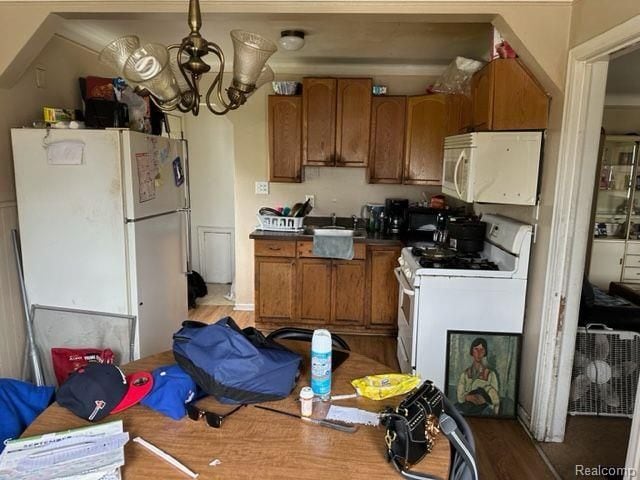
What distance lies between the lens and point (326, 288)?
3.82 meters

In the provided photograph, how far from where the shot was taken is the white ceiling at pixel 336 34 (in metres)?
2.76

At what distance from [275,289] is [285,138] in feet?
4.33

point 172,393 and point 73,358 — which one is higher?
point 172,393

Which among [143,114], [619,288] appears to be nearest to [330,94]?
[143,114]

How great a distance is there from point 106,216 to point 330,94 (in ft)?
7.20

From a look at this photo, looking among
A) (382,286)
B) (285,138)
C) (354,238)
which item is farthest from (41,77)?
(382,286)

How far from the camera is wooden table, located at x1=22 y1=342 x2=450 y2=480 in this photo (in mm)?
1087

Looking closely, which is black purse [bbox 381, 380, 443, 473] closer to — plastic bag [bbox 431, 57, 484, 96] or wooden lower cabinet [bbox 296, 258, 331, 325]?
plastic bag [bbox 431, 57, 484, 96]

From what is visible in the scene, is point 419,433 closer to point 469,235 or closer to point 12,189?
point 469,235

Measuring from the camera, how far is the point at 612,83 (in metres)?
3.96

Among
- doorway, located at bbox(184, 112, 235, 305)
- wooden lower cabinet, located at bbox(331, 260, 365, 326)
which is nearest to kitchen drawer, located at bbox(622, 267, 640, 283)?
wooden lower cabinet, located at bbox(331, 260, 365, 326)

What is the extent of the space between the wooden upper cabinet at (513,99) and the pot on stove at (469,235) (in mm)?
723

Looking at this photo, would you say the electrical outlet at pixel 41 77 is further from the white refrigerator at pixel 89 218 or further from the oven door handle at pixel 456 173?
the oven door handle at pixel 456 173

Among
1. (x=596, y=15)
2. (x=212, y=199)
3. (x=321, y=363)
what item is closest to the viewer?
(x=321, y=363)
